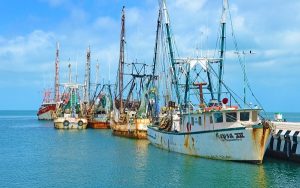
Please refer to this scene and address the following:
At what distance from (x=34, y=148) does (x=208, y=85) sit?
26119mm

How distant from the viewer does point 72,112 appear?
118 meters

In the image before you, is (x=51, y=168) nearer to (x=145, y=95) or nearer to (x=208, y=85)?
(x=208, y=85)

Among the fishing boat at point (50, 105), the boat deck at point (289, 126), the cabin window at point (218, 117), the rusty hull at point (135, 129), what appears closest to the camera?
the boat deck at point (289, 126)

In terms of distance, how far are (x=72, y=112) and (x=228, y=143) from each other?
Answer: 271 feet

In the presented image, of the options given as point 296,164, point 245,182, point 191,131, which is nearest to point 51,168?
point 191,131

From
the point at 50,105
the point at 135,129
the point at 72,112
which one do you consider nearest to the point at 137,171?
the point at 135,129

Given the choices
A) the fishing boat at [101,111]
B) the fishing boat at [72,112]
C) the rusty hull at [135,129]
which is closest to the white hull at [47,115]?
the fishing boat at [72,112]

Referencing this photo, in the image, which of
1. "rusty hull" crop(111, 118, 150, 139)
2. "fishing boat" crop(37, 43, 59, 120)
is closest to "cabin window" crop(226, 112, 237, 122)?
"rusty hull" crop(111, 118, 150, 139)

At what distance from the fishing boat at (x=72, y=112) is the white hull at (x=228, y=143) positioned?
59.7m

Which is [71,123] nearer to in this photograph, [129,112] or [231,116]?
[129,112]

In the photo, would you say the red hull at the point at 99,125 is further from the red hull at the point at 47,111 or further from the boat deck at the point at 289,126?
the boat deck at the point at 289,126

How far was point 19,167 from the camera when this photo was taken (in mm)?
44344

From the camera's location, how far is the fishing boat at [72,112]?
103875 mm

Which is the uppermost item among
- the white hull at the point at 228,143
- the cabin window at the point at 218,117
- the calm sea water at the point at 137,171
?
the cabin window at the point at 218,117
